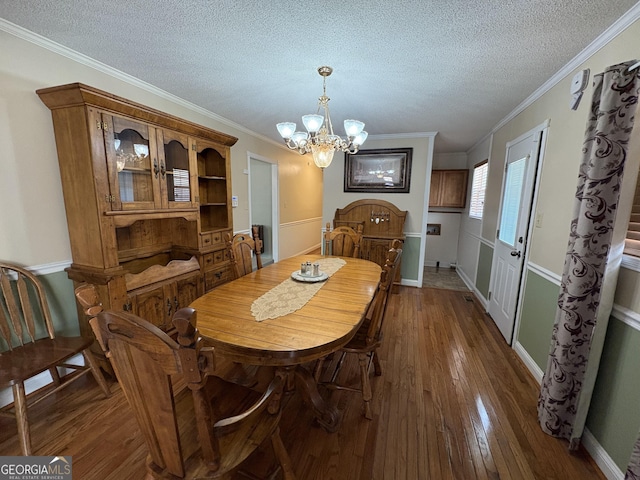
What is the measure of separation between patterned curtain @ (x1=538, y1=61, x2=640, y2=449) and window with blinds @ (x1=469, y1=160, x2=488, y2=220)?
8.65 ft

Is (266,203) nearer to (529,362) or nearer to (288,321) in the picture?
(288,321)

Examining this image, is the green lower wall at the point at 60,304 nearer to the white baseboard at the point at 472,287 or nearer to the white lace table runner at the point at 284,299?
the white lace table runner at the point at 284,299

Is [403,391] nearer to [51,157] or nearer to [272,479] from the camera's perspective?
[272,479]

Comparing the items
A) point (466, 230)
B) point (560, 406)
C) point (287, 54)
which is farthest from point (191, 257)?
point (466, 230)

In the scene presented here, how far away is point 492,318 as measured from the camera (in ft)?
10.2

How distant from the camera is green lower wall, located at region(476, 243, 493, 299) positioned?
3398mm

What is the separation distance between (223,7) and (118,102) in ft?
3.35

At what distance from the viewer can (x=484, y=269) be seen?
358 cm

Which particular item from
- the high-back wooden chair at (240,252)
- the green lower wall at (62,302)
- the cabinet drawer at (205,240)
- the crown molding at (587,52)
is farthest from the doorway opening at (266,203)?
the crown molding at (587,52)

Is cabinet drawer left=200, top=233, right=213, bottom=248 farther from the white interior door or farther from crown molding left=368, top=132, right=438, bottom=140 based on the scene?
the white interior door

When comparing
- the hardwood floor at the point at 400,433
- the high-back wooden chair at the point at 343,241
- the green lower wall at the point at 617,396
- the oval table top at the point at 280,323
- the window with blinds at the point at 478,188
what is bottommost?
the hardwood floor at the point at 400,433

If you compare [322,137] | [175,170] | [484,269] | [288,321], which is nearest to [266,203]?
[175,170]

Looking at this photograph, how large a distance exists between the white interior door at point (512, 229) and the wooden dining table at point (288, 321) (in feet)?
4.89

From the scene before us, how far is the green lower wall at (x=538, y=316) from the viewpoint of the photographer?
6.44ft
